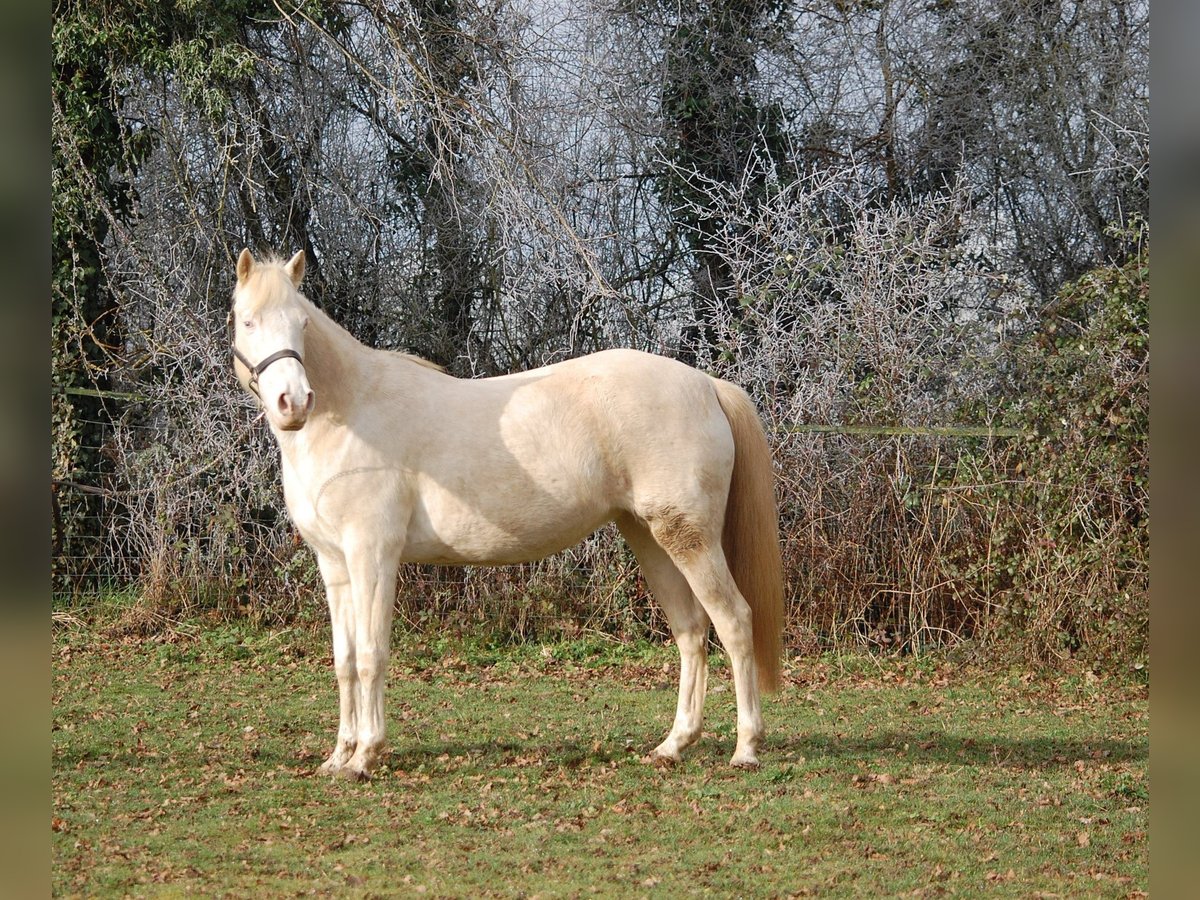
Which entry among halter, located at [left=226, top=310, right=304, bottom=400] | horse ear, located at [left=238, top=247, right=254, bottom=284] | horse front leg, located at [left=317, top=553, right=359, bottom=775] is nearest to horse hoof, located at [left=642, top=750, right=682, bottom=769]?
horse front leg, located at [left=317, top=553, right=359, bottom=775]

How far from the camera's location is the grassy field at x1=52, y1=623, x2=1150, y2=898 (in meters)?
3.85

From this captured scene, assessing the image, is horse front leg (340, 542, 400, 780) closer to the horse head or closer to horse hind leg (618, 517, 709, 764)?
the horse head

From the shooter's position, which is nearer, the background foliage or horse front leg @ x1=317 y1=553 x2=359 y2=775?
horse front leg @ x1=317 y1=553 x2=359 y2=775

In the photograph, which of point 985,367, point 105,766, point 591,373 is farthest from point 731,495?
point 985,367

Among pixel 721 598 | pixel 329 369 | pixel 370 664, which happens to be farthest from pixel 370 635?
pixel 721 598

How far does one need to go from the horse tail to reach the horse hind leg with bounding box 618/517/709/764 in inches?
11.0

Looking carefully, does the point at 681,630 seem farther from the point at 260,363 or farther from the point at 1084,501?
the point at 1084,501

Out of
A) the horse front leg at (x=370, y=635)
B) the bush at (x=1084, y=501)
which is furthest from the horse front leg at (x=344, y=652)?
the bush at (x=1084, y=501)

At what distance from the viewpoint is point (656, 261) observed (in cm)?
1273

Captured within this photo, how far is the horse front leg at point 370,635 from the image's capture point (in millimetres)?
5066

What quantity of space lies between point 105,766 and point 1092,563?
20.5 ft

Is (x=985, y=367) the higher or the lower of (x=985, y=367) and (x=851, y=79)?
the lower

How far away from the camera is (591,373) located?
5.52 metres
